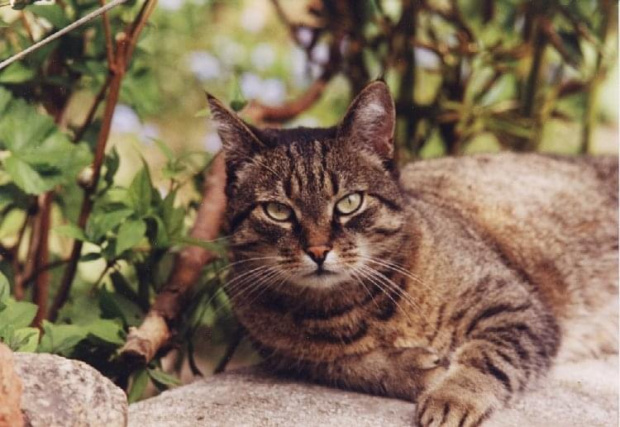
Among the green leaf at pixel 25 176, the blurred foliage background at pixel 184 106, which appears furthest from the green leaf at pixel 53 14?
the green leaf at pixel 25 176

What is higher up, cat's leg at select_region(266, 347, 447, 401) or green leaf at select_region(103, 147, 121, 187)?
green leaf at select_region(103, 147, 121, 187)

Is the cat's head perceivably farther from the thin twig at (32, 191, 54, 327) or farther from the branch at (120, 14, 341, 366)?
the thin twig at (32, 191, 54, 327)

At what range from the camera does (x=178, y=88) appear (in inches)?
186

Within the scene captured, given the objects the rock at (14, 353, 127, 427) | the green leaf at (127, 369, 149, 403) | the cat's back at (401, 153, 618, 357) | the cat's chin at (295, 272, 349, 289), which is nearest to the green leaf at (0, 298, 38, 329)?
the rock at (14, 353, 127, 427)

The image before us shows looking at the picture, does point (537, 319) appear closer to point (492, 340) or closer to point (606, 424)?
point (492, 340)

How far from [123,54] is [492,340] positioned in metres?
1.19

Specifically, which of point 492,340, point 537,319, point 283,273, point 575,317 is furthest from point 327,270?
point 575,317

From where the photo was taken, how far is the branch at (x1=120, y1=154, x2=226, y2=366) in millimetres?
2021

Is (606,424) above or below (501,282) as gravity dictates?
below

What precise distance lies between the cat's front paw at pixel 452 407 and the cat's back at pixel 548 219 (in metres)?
0.71

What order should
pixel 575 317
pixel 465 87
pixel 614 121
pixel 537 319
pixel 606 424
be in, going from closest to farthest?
pixel 606 424 → pixel 537 319 → pixel 575 317 → pixel 465 87 → pixel 614 121

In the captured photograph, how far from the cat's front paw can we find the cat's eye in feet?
1.77

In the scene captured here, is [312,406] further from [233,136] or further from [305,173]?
[233,136]

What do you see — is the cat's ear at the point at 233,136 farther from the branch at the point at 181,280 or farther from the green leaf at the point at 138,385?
the green leaf at the point at 138,385
